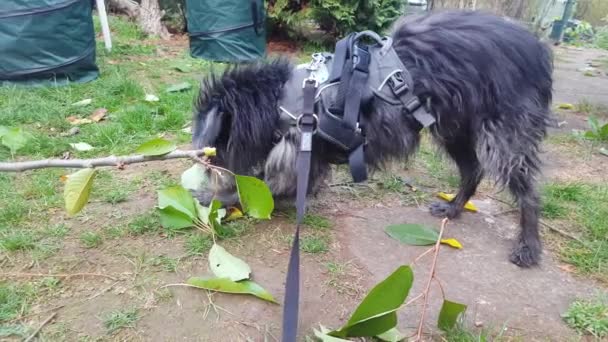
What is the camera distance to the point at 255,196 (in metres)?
2.18

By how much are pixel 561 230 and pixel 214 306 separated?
6.55ft

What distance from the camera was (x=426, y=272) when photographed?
219 centimetres

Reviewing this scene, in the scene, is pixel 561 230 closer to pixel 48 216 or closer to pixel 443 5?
pixel 443 5

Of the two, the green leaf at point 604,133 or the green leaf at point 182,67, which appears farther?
the green leaf at point 182,67

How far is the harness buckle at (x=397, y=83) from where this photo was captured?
6.96ft

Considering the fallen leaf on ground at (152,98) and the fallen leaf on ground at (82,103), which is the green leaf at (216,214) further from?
the fallen leaf on ground at (82,103)

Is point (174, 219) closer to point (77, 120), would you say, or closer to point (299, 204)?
point (299, 204)

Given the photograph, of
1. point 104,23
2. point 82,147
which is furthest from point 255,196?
point 104,23

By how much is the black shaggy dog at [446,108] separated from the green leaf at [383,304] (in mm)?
837

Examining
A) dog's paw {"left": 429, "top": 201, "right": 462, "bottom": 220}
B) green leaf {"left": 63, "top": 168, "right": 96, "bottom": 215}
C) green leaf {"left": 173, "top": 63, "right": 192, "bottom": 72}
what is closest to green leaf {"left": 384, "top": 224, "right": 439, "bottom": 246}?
dog's paw {"left": 429, "top": 201, "right": 462, "bottom": 220}

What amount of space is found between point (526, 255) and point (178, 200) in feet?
5.87

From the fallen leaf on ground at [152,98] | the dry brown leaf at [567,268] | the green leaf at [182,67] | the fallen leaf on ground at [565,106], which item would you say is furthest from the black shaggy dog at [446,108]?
the green leaf at [182,67]

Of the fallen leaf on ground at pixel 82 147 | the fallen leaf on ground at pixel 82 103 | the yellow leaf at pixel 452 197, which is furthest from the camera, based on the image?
the fallen leaf on ground at pixel 82 103

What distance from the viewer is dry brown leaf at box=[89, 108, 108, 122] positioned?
146 inches
